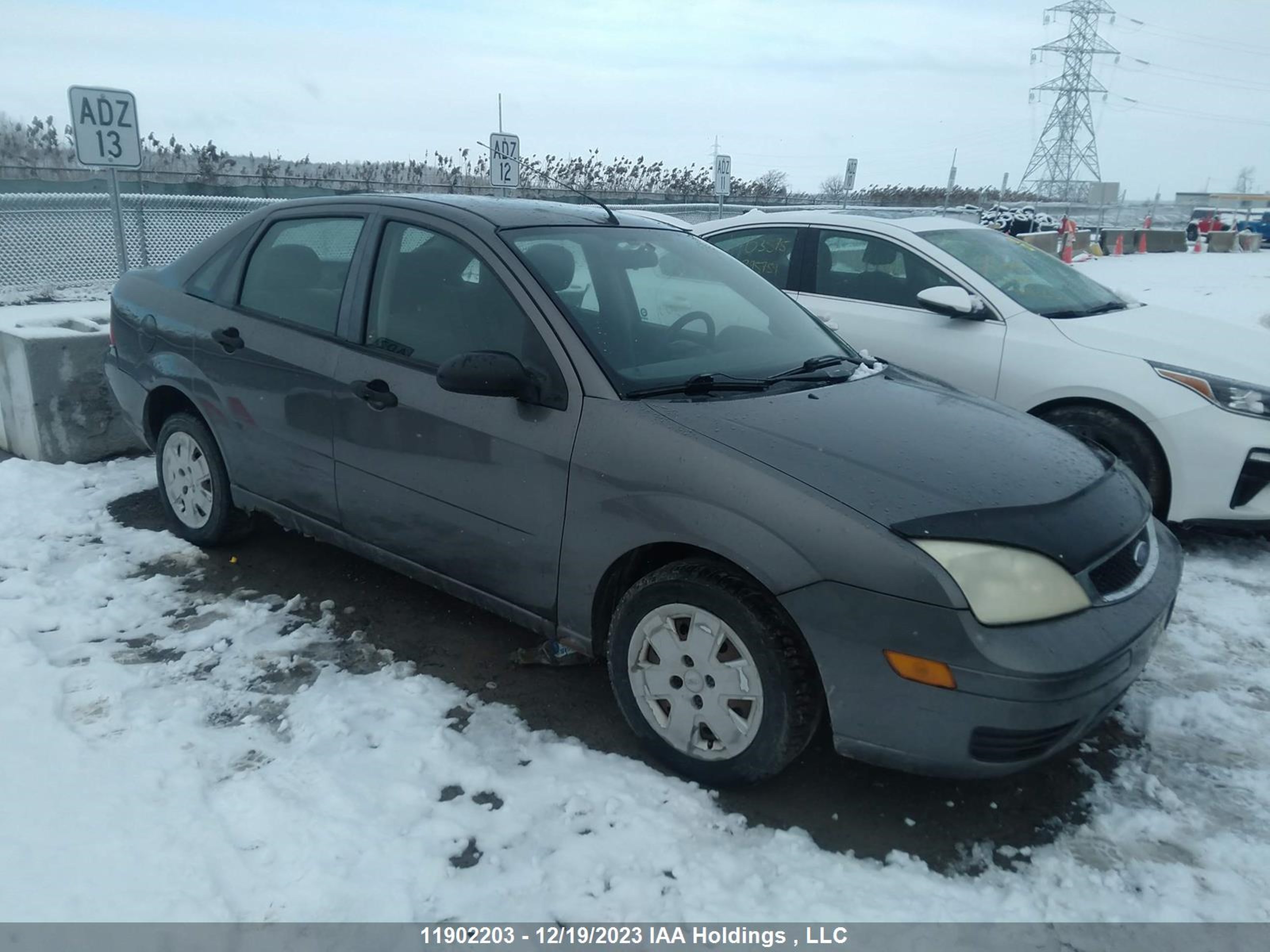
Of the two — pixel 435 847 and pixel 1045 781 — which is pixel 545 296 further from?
pixel 1045 781

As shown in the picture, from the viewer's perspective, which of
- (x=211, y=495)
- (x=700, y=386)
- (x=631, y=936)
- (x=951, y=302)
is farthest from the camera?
(x=951, y=302)

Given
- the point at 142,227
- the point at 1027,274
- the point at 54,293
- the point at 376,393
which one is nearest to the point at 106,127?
the point at 142,227

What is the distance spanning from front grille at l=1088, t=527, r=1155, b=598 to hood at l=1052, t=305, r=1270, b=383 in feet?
7.28

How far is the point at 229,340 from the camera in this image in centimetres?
423

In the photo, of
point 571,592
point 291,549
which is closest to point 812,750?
point 571,592

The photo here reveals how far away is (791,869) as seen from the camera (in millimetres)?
2652

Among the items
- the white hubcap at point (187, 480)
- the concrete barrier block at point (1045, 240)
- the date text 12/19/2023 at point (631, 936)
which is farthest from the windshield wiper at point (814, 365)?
the concrete barrier block at point (1045, 240)

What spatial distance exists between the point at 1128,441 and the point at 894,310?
1.51 m

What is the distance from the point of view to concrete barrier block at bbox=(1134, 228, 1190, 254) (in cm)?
2984

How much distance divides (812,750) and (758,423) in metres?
1.16

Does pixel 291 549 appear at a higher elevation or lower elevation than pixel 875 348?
lower

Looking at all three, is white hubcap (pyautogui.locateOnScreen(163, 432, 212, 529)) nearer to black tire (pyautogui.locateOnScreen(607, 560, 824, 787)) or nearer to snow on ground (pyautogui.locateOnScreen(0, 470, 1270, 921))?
snow on ground (pyautogui.locateOnScreen(0, 470, 1270, 921))

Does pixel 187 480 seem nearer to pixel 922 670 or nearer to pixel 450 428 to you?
pixel 450 428

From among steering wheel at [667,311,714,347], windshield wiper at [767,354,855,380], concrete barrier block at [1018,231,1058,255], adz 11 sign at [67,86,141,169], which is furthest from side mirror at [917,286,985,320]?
concrete barrier block at [1018,231,1058,255]
